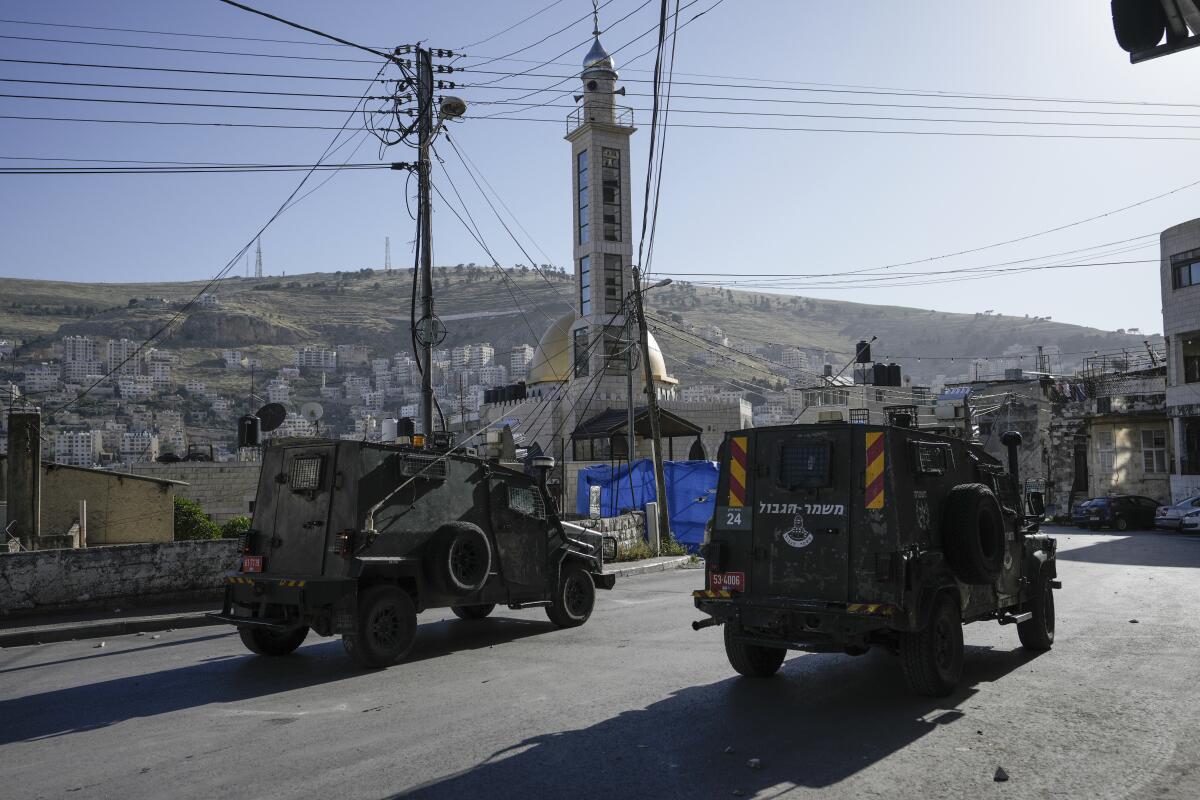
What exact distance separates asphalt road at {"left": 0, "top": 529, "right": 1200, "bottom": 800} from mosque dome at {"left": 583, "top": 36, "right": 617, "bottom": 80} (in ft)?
183

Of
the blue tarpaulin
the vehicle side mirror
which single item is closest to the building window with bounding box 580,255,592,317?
the blue tarpaulin

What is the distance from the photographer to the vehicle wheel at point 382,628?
920 cm

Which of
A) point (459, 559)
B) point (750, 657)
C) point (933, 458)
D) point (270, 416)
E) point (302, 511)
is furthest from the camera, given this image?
point (270, 416)

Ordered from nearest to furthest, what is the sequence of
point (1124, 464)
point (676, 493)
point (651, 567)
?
point (651, 567) < point (676, 493) < point (1124, 464)

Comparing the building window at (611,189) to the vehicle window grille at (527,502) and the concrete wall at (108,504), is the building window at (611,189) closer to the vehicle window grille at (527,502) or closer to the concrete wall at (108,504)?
the concrete wall at (108,504)

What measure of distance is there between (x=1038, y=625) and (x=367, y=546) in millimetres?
6883

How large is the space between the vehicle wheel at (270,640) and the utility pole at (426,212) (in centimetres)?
701

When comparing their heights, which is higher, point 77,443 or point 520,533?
point 77,443

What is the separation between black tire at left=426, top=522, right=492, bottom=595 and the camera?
33.1 ft

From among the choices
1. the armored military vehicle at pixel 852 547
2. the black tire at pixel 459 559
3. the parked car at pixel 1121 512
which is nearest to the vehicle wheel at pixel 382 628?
the black tire at pixel 459 559

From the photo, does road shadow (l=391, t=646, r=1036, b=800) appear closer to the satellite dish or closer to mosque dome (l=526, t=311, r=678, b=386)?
the satellite dish

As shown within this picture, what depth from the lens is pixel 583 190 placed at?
203ft

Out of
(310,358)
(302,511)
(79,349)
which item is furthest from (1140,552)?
(310,358)

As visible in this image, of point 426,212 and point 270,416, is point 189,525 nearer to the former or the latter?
point 270,416
